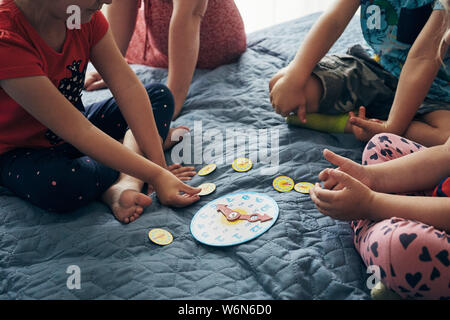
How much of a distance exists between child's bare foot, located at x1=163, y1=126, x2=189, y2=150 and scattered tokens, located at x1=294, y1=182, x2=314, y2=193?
0.34m

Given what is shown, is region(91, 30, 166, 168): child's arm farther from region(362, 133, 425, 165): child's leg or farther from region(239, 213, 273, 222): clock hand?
region(362, 133, 425, 165): child's leg

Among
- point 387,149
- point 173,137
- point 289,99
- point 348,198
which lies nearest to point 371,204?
point 348,198

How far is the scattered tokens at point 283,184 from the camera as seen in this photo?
33.8 inches

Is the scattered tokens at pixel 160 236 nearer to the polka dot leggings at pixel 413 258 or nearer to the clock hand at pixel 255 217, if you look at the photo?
the clock hand at pixel 255 217

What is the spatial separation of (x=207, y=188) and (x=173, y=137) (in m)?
0.22

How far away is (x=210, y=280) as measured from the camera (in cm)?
67

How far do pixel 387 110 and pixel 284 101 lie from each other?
262 mm

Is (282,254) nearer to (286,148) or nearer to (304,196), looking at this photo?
(304,196)

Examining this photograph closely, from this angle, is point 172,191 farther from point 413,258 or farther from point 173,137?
point 413,258

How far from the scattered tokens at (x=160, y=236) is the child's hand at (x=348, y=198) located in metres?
0.27

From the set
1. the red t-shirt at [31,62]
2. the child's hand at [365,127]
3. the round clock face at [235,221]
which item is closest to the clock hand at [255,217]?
the round clock face at [235,221]

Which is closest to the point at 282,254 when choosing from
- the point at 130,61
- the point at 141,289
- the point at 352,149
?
the point at 141,289

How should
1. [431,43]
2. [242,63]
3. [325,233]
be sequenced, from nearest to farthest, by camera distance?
[325,233] < [431,43] < [242,63]

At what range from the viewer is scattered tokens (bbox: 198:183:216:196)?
0.87 m
